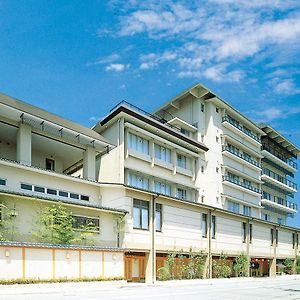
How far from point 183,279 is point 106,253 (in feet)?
39.2

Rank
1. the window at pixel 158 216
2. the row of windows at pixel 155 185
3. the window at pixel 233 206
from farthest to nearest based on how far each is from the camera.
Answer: the window at pixel 233 206 < the row of windows at pixel 155 185 < the window at pixel 158 216

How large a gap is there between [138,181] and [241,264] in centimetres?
1421

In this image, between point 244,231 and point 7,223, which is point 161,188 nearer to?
point 244,231

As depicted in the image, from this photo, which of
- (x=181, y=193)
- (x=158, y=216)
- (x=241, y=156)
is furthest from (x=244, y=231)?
(x=158, y=216)

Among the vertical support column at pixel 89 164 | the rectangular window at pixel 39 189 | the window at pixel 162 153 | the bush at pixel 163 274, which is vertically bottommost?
the bush at pixel 163 274

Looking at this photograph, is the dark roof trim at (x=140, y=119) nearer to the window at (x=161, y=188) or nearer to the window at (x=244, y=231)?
the window at (x=161, y=188)

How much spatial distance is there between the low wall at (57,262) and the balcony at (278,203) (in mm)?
46644

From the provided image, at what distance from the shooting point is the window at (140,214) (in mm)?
33719

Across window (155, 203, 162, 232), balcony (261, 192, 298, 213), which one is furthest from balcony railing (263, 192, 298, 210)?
window (155, 203, 162, 232)

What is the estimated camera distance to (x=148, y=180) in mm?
45406

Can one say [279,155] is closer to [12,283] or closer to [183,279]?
[183,279]

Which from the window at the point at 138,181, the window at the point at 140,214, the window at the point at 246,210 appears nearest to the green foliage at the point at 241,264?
the window at the point at 138,181

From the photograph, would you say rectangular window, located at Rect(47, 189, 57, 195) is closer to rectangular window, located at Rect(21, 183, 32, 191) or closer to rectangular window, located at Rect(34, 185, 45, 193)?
rectangular window, located at Rect(34, 185, 45, 193)

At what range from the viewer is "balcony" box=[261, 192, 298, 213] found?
238 feet
